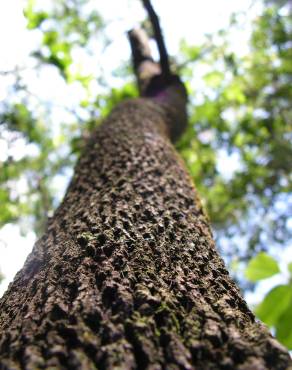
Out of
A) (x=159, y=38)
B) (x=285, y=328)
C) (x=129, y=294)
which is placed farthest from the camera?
(x=159, y=38)

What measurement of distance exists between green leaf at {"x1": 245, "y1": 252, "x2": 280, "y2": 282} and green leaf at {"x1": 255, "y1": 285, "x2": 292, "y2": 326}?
0.09 meters

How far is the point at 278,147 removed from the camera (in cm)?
727

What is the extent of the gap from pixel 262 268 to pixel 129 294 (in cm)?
108

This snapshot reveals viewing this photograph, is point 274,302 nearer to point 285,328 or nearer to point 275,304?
point 275,304

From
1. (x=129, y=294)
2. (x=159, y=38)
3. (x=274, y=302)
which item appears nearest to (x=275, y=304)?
(x=274, y=302)

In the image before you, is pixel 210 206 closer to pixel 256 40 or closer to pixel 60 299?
pixel 256 40

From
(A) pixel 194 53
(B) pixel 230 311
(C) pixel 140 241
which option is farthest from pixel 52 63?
(B) pixel 230 311

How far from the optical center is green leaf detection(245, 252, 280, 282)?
6.64ft

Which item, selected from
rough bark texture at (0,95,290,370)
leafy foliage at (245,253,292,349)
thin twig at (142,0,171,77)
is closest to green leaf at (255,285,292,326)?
leafy foliage at (245,253,292,349)

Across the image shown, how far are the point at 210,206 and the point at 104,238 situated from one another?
6.56 metres

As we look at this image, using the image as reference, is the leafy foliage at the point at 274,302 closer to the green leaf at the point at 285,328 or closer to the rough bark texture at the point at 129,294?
the green leaf at the point at 285,328

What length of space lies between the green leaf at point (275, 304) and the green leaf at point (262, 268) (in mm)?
86

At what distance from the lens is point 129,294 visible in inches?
48.4

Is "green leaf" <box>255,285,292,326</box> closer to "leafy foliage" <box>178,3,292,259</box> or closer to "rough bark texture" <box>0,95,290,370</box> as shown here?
"rough bark texture" <box>0,95,290,370</box>
